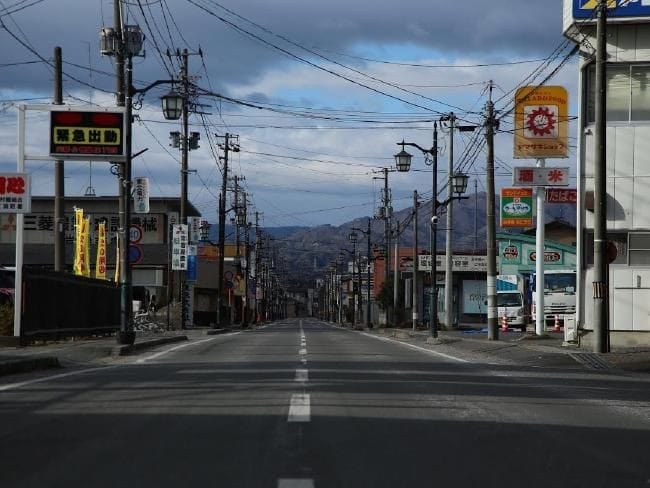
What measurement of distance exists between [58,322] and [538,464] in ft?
71.4

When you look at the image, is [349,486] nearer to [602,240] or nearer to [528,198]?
[602,240]

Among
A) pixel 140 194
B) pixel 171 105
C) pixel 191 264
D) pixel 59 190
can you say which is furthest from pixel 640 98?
pixel 191 264

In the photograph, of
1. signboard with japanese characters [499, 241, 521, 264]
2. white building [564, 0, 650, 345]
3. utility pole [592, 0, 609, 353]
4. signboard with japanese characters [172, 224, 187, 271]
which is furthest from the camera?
signboard with japanese characters [499, 241, 521, 264]

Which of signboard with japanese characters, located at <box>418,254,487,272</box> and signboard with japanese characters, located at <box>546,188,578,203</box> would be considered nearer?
signboard with japanese characters, located at <box>546,188,578,203</box>

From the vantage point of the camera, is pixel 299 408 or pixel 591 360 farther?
pixel 591 360

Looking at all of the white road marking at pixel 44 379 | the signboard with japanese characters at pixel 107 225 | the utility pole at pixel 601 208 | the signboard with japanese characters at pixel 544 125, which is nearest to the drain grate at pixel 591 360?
the utility pole at pixel 601 208

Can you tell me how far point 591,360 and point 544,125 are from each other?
14.8 meters

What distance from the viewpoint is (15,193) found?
995 inches

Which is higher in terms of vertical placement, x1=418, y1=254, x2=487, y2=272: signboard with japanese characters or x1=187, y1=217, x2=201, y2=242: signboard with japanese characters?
x1=187, y1=217, x2=201, y2=242: signboard with japanese characters

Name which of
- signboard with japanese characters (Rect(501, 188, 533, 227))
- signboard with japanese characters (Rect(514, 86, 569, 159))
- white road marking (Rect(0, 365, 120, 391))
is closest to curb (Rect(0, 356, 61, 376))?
white road marking (Rect(0, 365, 120, 391))

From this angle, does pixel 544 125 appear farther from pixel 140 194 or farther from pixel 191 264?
pixel 191 264

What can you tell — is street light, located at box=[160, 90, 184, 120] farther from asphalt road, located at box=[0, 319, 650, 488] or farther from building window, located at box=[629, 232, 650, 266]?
building window, located at box=[629, 232, 650, 266]

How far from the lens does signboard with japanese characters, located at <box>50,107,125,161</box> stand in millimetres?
27219

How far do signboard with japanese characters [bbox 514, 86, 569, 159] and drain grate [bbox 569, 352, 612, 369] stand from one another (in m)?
13.1
